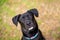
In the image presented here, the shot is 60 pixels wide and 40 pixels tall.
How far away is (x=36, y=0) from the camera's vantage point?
746 centimetres

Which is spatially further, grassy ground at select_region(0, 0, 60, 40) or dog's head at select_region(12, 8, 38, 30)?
grassy ground at select_region(0, 0, 60, 40)

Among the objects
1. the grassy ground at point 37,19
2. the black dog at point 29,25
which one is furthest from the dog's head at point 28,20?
the grassy ground at point 37,19

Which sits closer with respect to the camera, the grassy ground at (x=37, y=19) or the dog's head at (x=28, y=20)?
the dog's head at (x=28, y=20)

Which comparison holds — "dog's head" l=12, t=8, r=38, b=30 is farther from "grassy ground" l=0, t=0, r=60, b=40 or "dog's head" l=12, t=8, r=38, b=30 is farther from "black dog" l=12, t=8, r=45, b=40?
"grassy ground" l=0, t=0, r=60, b=40

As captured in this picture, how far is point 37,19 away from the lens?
6762mm

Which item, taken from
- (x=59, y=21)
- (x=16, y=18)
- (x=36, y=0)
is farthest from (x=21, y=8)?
(x=16, y=18)

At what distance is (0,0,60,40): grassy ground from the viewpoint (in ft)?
20.8

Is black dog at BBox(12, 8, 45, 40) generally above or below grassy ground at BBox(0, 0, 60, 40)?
above

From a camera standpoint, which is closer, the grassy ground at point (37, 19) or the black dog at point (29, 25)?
the black dog at point (29, 25)

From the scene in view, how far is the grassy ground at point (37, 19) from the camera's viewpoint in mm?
6352

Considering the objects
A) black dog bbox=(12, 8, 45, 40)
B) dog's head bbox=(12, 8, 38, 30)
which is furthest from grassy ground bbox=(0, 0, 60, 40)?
dog's head bbox=(12, 8, 38, 30)

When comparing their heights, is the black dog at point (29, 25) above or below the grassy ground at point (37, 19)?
above

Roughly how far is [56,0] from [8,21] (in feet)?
5.64

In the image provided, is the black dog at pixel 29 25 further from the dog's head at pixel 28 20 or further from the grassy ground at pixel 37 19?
the grassy ground at pixel 37 19
